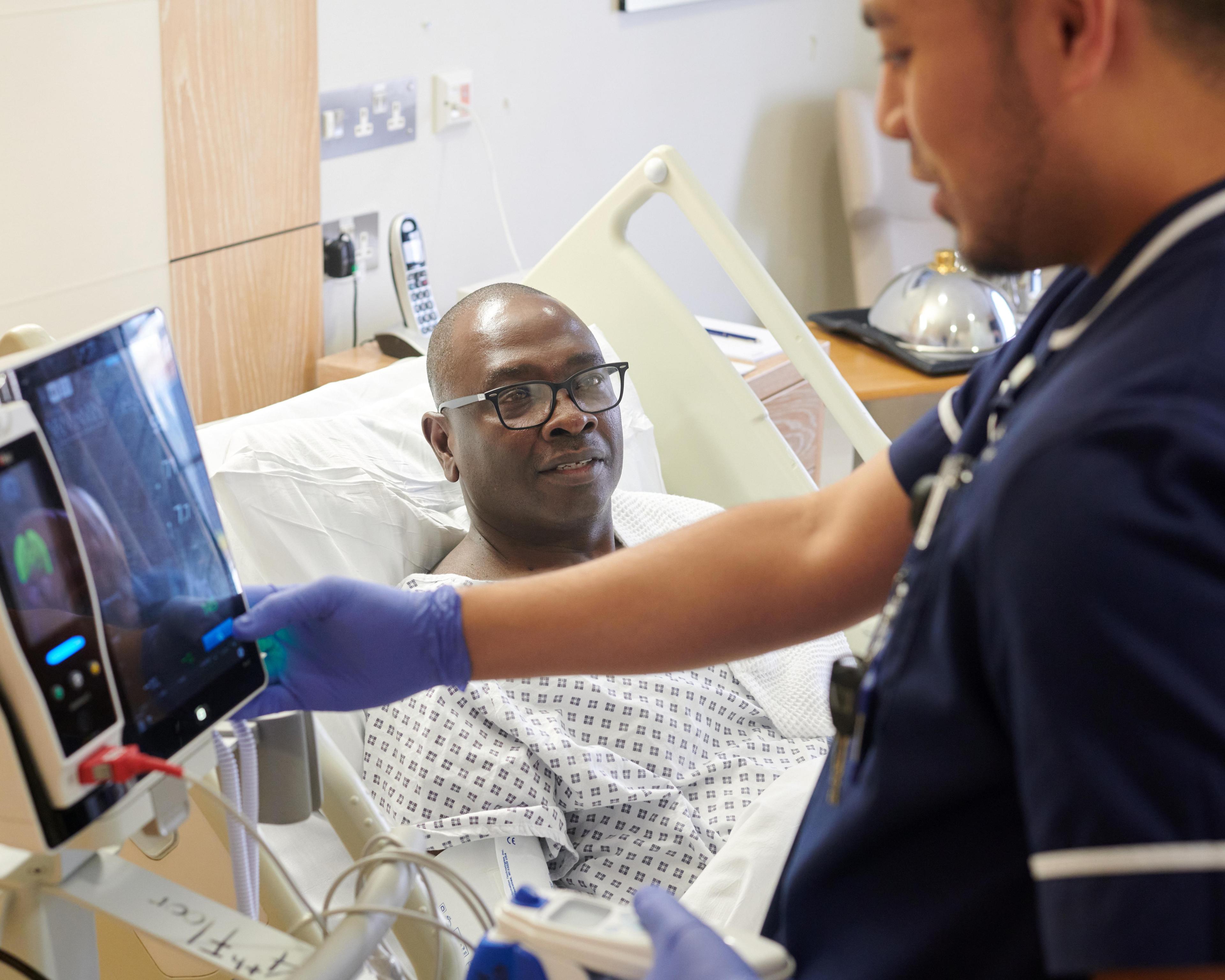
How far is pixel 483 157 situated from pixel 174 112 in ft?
4.05

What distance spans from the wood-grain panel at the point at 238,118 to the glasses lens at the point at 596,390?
72 cm

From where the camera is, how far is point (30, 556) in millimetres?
729

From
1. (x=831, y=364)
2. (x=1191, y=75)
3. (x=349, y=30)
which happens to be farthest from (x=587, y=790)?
(x=349, y=30)

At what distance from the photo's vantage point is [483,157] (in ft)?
10.0

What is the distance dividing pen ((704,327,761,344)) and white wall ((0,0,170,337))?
1.33 m

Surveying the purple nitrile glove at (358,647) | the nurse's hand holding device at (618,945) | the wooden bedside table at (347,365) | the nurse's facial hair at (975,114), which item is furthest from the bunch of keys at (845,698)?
the wooden bedside table at (347,365)

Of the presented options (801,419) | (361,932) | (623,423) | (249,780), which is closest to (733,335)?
(801,419)

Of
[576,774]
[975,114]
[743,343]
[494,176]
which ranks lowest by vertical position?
[576,774]

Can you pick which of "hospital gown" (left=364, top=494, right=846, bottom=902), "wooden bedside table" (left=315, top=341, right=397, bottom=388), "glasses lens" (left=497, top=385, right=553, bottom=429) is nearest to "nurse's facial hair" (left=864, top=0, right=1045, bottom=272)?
"hospital gown" (left=364, top=494, right=846, bottom=902)

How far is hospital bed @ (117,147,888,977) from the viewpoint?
5.81 ft

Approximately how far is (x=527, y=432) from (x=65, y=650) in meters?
1.09

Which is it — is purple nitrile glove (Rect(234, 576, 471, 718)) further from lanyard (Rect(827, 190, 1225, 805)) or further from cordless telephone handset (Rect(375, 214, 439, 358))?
cordless telephone handset (Rect(375, 214, 439, 358))

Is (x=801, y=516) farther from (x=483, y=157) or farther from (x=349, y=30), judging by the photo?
(x=483, y=157)

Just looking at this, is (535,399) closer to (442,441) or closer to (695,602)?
(442,441)
